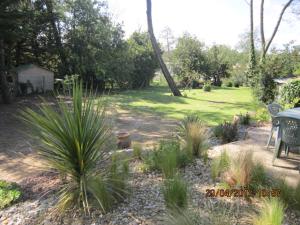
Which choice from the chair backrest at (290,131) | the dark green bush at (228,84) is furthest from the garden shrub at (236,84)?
the chair backrest at (290,131)

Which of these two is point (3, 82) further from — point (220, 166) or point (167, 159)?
point (220, 166)

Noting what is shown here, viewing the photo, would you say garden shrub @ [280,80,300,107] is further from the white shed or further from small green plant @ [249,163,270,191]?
the white shed

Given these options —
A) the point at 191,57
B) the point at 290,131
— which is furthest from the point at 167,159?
the point at 191,57

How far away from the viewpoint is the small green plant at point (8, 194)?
3.43 meters

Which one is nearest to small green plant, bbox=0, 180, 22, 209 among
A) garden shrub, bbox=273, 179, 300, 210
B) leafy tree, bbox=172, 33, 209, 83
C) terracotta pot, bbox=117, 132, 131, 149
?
terracotta pot, bbox=117, 132, 131, 149

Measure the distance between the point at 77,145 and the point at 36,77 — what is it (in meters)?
14.5

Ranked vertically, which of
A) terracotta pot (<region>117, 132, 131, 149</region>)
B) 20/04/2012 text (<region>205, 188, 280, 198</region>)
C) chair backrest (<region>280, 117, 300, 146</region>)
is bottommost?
terracotta pot (<region>117, 132, 131, 149</region>)

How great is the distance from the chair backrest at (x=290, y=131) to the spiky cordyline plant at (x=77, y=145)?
2331 millimetres

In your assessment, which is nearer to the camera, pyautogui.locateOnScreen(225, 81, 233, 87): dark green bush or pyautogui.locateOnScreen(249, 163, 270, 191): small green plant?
pyautogui.locateOnScreen(249, 163, 270, 191): small green plant

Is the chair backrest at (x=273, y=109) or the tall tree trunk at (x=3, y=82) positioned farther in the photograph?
the tall tree trunk at (x=3, y=82)

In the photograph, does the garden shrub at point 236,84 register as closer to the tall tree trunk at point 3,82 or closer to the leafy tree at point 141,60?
the leafy tree at point 141,60

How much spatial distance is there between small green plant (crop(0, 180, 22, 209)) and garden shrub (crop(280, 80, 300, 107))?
6.78m

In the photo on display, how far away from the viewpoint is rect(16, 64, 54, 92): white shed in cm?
1513

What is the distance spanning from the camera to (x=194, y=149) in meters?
4.28
